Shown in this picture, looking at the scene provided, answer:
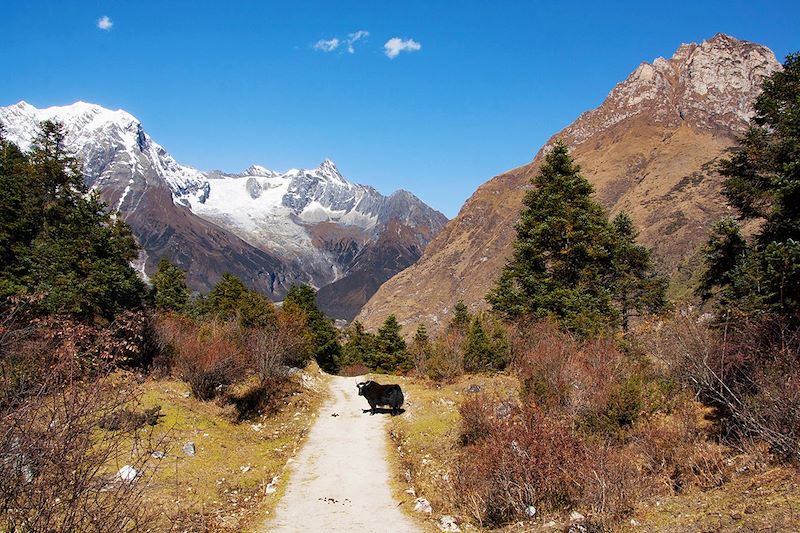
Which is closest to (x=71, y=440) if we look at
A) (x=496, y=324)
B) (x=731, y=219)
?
(x=496, y=324)

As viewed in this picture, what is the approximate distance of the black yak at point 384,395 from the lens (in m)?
17.9

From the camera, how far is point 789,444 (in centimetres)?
729

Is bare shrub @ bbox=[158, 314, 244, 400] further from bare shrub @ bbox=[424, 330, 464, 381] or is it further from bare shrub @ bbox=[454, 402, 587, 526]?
bare shrub @ bbox=[454, 402, 587, 526]

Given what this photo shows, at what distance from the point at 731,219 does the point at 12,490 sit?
92.6ft

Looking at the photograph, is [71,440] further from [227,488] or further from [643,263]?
[643,263]

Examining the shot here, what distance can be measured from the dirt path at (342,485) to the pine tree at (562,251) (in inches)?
403

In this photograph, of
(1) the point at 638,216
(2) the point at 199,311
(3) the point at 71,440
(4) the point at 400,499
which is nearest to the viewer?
(3) the point at 71,440

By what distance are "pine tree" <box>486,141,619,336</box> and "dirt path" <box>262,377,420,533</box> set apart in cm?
1025

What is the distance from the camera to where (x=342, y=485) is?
10891 mm

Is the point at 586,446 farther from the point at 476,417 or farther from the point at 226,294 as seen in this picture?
the point at 226,294

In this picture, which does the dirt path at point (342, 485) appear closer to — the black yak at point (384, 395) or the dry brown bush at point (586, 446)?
the black yak at point (384, 395)

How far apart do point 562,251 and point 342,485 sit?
16585 millimetres

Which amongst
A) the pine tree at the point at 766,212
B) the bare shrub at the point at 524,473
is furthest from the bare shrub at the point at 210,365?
the pine tree at the point at 766,212

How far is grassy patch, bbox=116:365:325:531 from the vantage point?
29.9ft
